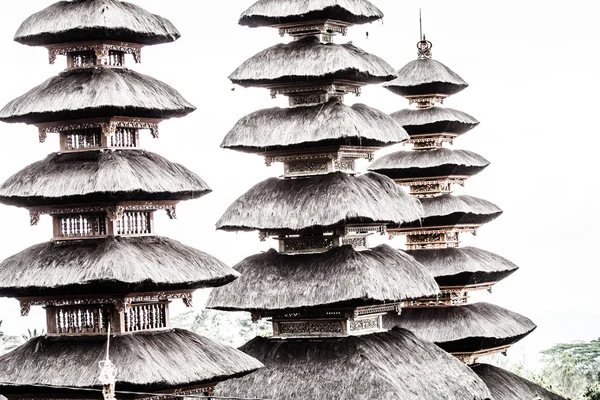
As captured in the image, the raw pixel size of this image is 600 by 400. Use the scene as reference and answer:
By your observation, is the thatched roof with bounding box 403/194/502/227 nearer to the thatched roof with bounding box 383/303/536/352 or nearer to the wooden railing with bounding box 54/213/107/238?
the thatched roof with bounding box 383/303/536/352

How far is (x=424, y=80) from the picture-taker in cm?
4456

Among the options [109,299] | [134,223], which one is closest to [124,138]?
[134,223]

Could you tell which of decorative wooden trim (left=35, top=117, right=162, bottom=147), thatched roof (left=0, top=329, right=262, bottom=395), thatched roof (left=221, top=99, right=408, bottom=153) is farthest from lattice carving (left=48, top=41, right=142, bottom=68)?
thatched roof (left=221, top=99, right=408, bottom=153)

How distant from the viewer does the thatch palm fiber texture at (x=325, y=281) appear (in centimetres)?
3538

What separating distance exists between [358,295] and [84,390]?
8696 mm

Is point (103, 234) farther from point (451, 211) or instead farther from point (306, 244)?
point (451, 211)

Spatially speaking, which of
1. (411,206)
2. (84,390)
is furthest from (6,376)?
(411,206)

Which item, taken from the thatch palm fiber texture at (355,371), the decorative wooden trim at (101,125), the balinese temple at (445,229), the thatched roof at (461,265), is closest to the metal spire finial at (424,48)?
the balinese temple at (445,229)

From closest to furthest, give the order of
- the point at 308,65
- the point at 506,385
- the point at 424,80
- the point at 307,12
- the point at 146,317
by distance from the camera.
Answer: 1. the point at 146,317
2. the point at 308,65
3. the point at 307,12
4. the point at 506,385
5. the point at 424,80

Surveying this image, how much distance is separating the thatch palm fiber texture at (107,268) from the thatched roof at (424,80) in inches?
618

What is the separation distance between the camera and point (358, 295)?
34938 millimetres

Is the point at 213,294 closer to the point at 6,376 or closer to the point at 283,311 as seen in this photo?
the point at 283,311

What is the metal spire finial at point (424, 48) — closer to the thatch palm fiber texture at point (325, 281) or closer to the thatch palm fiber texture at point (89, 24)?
the thatch palm fiber texture at point (325, 281)

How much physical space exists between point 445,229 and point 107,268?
1721 cm
